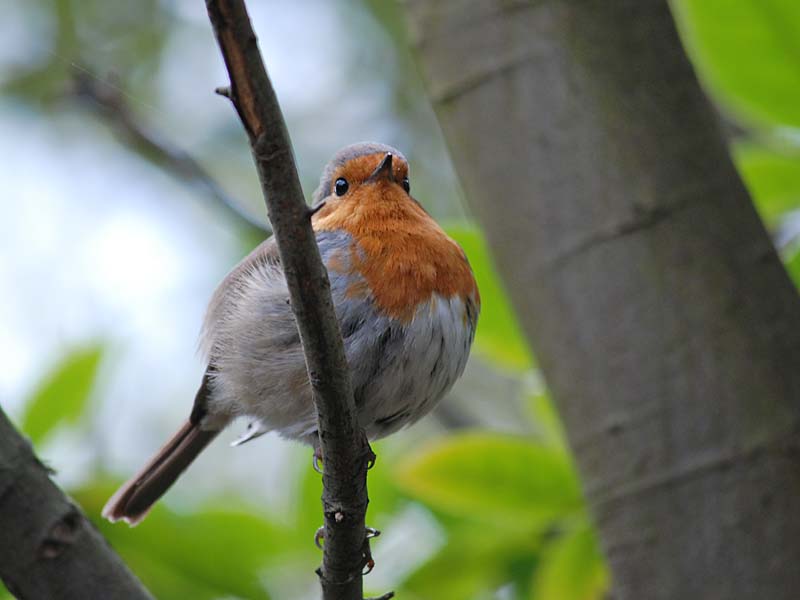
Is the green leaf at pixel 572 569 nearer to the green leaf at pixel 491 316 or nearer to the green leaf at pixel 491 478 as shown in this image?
the green leaf at pixel 491 478

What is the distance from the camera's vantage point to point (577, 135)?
2822 mm

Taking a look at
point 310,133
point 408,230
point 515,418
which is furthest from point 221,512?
point 310,133

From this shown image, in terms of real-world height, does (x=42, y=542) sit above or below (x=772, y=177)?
below

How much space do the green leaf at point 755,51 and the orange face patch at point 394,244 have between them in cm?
92

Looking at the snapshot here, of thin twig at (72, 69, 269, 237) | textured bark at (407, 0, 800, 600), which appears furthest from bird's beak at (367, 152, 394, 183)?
thin twig at (72, 69, 269, 237)

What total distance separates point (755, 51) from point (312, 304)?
5.97 feet

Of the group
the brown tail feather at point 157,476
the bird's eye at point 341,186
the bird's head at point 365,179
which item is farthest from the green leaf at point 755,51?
the brown tail feather at point 157,476

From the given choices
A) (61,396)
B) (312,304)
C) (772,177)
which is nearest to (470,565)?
(61,396)

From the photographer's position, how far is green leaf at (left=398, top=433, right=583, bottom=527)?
2.80 metres

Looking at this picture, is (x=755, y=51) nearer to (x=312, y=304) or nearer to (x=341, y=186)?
(x=341, y=186)

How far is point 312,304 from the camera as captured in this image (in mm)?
1598

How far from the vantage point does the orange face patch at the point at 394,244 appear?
2459mm

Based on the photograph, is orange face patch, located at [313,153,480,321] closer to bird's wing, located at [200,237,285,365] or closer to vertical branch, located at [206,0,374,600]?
bird's wing, located at [200,237,285,365]

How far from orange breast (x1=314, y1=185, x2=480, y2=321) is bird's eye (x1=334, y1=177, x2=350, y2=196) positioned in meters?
0.08
